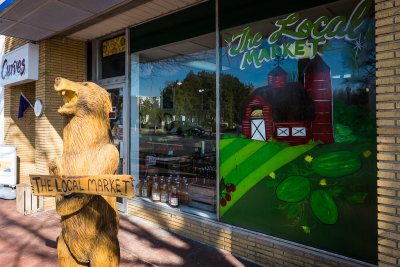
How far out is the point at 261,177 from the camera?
372cm

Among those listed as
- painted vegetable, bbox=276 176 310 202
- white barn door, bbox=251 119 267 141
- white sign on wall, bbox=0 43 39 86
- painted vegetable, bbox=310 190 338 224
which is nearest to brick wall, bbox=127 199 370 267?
painted vegetable, bbox=310 190 338 224

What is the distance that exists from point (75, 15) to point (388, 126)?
15.9ft

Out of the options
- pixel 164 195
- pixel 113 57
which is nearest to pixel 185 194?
pixel 164 195

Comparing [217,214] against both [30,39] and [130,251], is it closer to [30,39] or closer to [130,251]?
[130,251]

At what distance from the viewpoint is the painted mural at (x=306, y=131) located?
9.86 ft

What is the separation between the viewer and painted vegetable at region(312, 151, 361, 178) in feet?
10.0

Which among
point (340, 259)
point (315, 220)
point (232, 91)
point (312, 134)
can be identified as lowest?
point (340, 259)

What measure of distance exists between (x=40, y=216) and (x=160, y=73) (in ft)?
12.1

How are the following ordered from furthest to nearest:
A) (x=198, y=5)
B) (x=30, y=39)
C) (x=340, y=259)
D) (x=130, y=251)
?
1. (x=30, y=39)
2. (x=198, y=5)
3. (x=130, y=251)
4. (x=340, y=259)

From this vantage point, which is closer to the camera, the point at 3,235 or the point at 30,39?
the point at 3,235

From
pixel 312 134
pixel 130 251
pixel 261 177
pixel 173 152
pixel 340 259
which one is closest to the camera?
pixel 340 259

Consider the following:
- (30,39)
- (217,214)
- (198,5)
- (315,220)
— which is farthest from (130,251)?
(30,39)

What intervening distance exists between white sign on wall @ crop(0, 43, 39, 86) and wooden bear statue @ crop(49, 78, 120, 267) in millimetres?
4821

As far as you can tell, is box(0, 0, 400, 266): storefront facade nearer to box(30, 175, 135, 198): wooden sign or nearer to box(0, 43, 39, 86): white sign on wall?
box(30, 175, 135, 198): wooden sign
